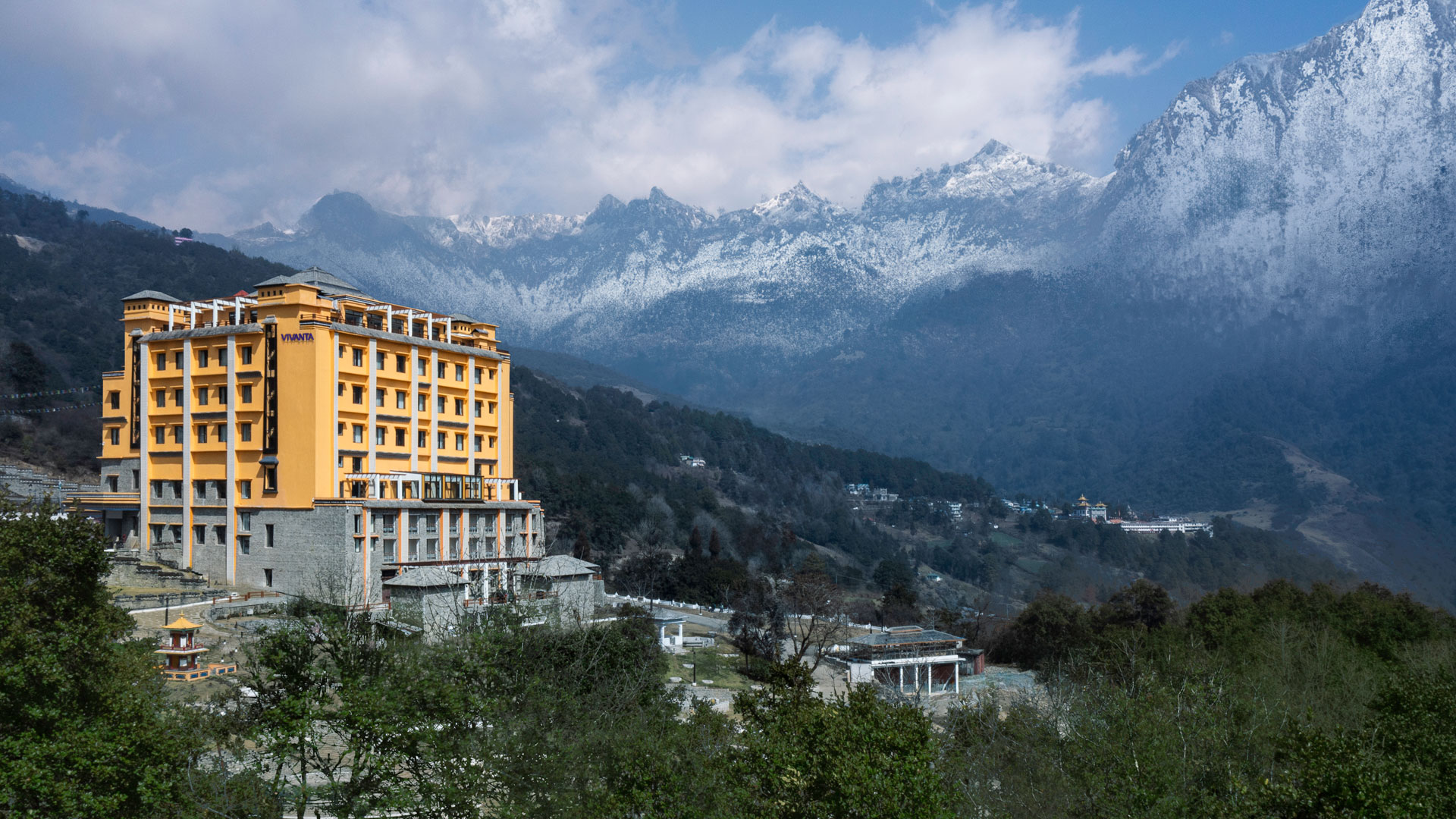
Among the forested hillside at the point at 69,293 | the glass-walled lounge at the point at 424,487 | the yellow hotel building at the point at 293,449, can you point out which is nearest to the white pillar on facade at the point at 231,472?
the yellow hotel building at the point at 293,449

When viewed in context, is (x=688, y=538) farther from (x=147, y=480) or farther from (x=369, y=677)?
(x=369, y=677)

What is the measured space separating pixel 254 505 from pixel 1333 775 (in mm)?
42571

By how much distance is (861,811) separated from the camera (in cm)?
1647

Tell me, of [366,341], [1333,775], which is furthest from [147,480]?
[1333,775]

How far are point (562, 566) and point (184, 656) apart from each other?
16711 mm

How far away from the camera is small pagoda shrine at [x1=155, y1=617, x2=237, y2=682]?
102ft

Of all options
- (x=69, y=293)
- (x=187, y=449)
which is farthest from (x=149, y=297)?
(x=69, y=293)

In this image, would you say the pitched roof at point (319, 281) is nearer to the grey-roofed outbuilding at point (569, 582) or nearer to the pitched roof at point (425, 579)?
the pitched roof at point (425, 579)

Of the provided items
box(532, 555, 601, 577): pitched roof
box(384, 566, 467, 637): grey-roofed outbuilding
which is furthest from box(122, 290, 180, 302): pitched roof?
box(532, 555, 601, 577): pitched roof

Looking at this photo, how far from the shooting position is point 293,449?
4484cm

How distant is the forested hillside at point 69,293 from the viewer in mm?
75125

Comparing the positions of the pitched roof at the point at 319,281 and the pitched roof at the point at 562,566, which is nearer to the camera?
the pitched roof at the point at 562,566

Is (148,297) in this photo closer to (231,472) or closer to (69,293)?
(231,472)

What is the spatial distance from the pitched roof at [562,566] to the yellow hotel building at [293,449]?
63.2 inches
